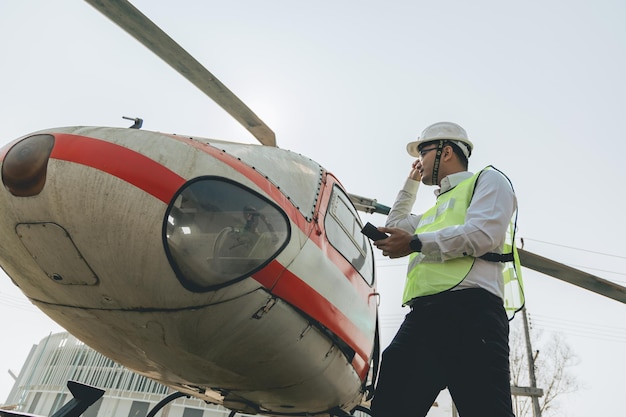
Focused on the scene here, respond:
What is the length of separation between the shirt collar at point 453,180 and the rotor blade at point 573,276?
2384mm

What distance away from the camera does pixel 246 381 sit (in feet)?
7.25

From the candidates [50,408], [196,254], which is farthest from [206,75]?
[50,408]

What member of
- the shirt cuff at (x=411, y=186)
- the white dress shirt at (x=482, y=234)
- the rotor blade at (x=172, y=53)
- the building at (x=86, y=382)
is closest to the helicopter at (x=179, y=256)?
the white dress shirt at (x=482, y=234)

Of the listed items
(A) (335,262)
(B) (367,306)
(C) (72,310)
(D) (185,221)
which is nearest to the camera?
(D) (185,221)

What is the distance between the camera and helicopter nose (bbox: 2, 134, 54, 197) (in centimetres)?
167

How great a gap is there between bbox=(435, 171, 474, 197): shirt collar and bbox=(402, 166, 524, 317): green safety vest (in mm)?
56

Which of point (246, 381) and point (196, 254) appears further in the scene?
point (246, 381)

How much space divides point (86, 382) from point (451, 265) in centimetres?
3692

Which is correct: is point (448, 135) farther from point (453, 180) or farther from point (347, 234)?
point (347, 234)

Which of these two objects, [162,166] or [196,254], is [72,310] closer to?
[196,254]

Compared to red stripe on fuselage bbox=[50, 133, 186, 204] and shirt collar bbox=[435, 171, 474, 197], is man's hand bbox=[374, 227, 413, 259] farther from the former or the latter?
red stripe on fuselage bbox=[50, 133, 186, 204]

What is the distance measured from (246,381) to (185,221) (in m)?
1.04

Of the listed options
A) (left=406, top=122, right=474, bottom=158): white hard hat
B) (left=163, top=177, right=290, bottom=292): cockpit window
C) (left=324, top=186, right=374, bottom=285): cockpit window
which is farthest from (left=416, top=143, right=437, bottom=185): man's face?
(left=163, top=177, right=290, bottom=292): cockpit window

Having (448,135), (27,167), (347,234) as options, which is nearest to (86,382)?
(347,234)
